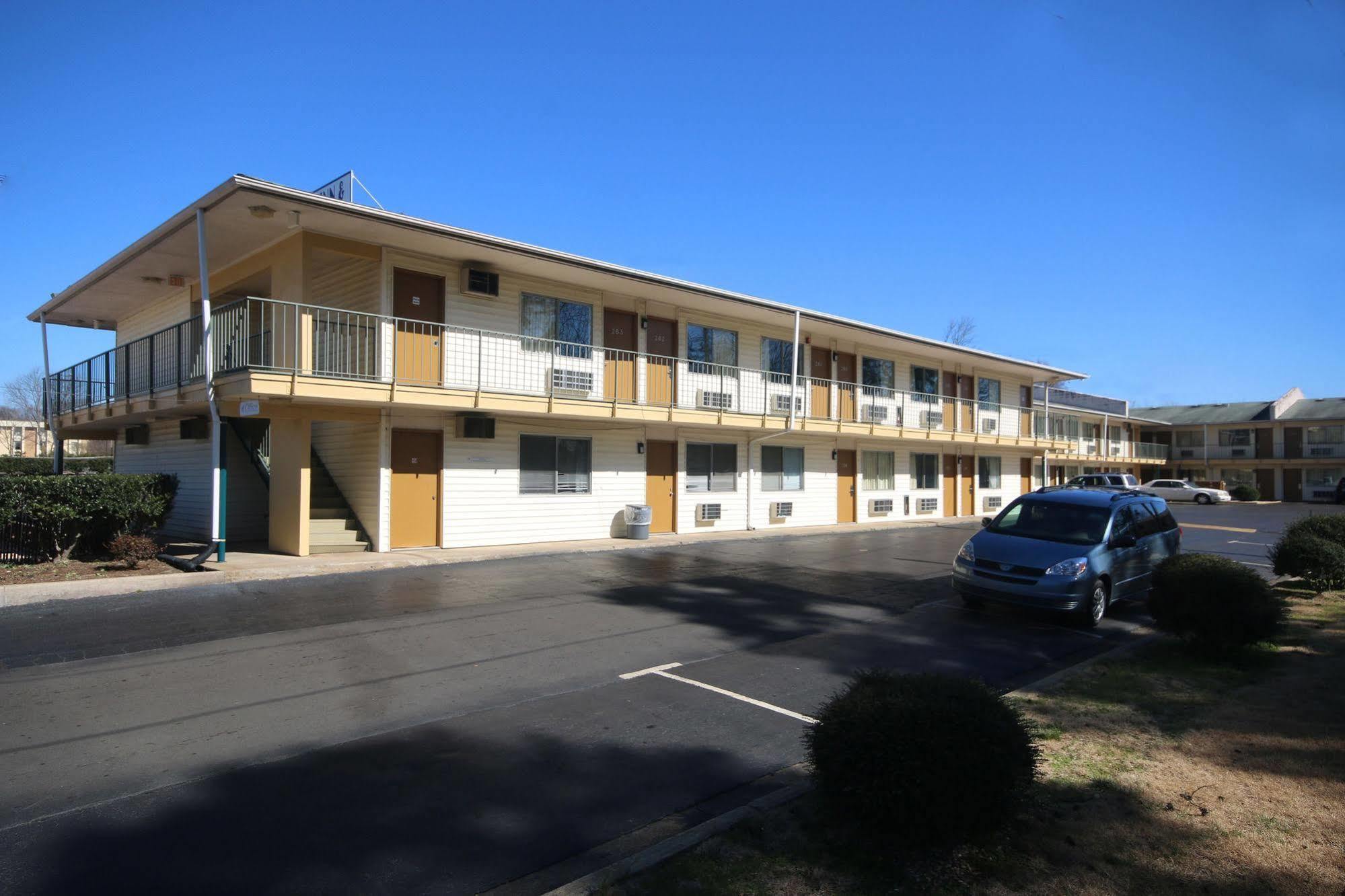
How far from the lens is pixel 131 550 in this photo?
41.5 feet

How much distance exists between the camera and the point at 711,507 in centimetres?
2167

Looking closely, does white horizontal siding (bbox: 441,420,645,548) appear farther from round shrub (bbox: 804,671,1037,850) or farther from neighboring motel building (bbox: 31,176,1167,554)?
round shrub (bbox: 804,671,1037,850)

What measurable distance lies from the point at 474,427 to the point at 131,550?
618 centimetres

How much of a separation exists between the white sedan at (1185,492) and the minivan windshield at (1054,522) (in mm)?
39112

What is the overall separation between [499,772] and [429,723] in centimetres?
117

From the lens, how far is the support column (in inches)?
569

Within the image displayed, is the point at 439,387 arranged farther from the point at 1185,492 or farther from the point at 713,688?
the point at 1185,492

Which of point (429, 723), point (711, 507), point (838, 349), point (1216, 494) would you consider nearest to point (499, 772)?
point (429, 723)

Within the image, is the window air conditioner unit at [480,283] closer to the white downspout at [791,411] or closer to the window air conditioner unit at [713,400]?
the window air conditioner unit at [713,400]

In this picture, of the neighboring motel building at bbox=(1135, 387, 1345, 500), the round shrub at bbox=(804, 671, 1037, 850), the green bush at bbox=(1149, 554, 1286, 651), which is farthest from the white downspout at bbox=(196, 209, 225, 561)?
the neighboring motel building at bbox=(1135, 387, 1345, 500)

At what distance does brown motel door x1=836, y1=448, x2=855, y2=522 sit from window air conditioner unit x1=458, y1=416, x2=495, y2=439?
13046 mm

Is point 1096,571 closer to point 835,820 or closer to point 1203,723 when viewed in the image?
point 1203,723

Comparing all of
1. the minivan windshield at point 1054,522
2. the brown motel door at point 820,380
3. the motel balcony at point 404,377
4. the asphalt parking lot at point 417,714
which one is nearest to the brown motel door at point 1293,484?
the motel balcony at point 404,377

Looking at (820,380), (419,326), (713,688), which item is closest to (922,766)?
(713,688)
